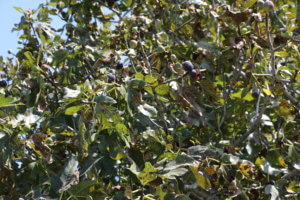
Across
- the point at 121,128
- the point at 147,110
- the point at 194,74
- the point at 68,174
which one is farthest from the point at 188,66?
the point at 68,174

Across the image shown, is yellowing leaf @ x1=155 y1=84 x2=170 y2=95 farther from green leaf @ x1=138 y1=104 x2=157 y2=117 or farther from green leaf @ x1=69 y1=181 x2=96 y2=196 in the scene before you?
green leaf @ x1=69 y1=181 x2=96 y2=196

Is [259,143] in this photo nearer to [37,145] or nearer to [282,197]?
[282,197]

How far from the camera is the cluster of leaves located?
181 cm

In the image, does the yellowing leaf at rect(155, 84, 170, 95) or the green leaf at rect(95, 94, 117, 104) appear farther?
the yellowing leaf at rect(155, 84, 170, 95)

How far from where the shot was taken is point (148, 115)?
193 centimetres

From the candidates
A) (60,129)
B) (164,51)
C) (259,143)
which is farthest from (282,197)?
(60,129)

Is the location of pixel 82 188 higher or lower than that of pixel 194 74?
lower

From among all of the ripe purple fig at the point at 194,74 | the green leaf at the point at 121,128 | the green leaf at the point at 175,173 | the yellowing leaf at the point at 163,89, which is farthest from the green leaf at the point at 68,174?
the ripe purple fig at the point at 194,74

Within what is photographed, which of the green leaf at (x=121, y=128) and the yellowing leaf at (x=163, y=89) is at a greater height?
the yellowing leaf at (x=163, y=89)

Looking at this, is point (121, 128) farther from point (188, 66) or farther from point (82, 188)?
point (188, 66)

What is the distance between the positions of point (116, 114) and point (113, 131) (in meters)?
0.21

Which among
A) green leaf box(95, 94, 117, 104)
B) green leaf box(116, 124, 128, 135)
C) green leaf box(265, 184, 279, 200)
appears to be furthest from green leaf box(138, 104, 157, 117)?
green leaf box(265, 184, 279, 200)

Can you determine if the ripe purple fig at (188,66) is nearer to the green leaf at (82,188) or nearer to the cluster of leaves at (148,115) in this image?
the cluster of leaves at (148,115)

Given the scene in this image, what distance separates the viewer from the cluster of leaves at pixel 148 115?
1808 millimetres
